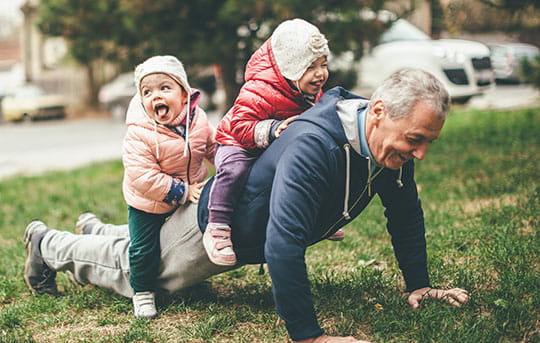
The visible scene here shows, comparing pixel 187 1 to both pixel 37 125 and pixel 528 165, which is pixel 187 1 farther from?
pixel 37 125

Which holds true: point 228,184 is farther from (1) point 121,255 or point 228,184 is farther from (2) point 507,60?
(2) point 507,60

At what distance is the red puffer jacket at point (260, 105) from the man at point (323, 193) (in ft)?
0.59

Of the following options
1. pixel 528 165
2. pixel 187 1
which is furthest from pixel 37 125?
pixel 528 165

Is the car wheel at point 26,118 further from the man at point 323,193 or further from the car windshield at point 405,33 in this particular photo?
the man at point 323,193

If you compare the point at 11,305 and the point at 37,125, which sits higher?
the point at 11,305

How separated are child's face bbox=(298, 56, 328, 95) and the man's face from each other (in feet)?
1.69

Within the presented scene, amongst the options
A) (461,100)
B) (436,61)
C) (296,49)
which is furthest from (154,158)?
(461,100)

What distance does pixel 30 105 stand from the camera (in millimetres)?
21234

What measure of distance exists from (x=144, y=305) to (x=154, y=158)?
76 centimetres

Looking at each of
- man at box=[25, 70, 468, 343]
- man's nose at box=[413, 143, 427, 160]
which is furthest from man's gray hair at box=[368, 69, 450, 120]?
man's nose at box=[413, 143, 427, 160]

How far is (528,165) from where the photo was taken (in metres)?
5.87

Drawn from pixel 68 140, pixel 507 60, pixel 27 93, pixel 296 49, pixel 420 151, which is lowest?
pixel 68 140

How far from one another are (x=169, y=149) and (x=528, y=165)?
407 centimetres

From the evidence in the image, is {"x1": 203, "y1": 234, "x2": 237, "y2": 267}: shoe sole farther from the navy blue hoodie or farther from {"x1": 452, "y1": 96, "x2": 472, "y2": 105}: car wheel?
{"x1": 452, "y1": 96, "x2": 472, "y2": 105}: car wheel
